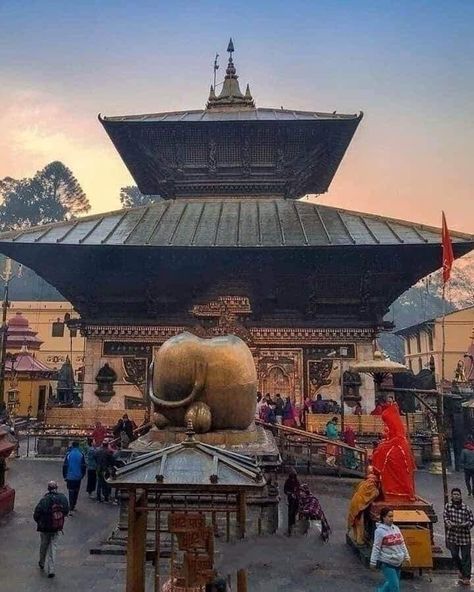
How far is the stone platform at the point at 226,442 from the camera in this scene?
790cm

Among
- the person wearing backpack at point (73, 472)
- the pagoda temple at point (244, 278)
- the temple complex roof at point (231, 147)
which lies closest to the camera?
the person wearing backpack at point (73, 472)

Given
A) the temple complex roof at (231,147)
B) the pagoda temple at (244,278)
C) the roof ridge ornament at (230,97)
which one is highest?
the roof ridge ornament at (230,97)

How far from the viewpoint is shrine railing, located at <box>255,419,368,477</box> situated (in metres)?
13.4

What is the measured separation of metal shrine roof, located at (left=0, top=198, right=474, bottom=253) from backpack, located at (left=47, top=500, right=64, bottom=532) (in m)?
9.87

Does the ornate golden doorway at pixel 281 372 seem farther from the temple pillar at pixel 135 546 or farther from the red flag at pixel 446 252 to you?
the temple pillar at pixel 135 546

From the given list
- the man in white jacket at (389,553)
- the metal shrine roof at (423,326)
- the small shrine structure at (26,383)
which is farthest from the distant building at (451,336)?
the man in white jacket at (389,553)

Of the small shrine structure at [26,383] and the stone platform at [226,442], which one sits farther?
the small shrine structure at [26,383]

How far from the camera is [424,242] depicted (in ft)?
51.5

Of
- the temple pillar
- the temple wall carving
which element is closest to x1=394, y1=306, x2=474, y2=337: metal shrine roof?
the temple wall carving

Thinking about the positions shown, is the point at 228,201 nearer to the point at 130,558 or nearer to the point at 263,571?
the point at 263,571

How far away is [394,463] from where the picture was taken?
748cm

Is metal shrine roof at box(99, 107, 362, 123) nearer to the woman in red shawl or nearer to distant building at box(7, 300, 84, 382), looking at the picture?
the woman in red shawl

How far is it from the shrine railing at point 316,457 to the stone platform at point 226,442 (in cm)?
448

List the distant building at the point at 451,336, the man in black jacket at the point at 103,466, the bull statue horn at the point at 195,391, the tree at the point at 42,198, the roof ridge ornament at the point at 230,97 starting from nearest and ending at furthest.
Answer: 1. the bull statue horn at the point at 195,391
2. the man in black jacket at the point at 103,466
3. the roof ridge ornament at the point at 230,97
4. the distant building at the point at 451,336
5. the tree at the point at 42,198
